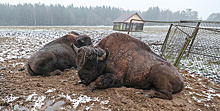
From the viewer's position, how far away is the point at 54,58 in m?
4.65

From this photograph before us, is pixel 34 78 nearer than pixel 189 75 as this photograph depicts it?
Yes

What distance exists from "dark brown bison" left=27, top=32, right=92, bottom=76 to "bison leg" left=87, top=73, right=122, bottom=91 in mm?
2097

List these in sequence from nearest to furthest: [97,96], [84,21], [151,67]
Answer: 1. [97,96]
2. [151,67]
3. [84,21]

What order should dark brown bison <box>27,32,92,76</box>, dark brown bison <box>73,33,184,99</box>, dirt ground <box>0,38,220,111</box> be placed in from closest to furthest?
dirt ground <box>0,38,220,111</box> < dark brown bison <box>73,33,184,99</box> < dark brown bison <box>27,32,92,76</box>

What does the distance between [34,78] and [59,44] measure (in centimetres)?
178

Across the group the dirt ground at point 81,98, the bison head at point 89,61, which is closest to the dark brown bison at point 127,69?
the bison head at point 89,61

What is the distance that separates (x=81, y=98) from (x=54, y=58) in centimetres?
241

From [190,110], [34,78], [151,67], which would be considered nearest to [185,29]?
[151,67]

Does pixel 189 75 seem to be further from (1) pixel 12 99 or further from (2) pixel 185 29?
(1) pixel 12 99

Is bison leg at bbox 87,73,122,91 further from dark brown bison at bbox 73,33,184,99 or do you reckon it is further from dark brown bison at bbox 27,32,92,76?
dark brown bison at bbox 27,32,92,76

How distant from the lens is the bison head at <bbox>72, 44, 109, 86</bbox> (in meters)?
2.70

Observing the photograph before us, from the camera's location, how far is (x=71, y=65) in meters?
5.44

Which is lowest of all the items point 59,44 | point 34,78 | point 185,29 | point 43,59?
point 34,78

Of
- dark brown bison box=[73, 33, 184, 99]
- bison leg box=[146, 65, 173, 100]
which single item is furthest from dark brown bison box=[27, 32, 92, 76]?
bison leg box=[146, 65, 173, 100]
